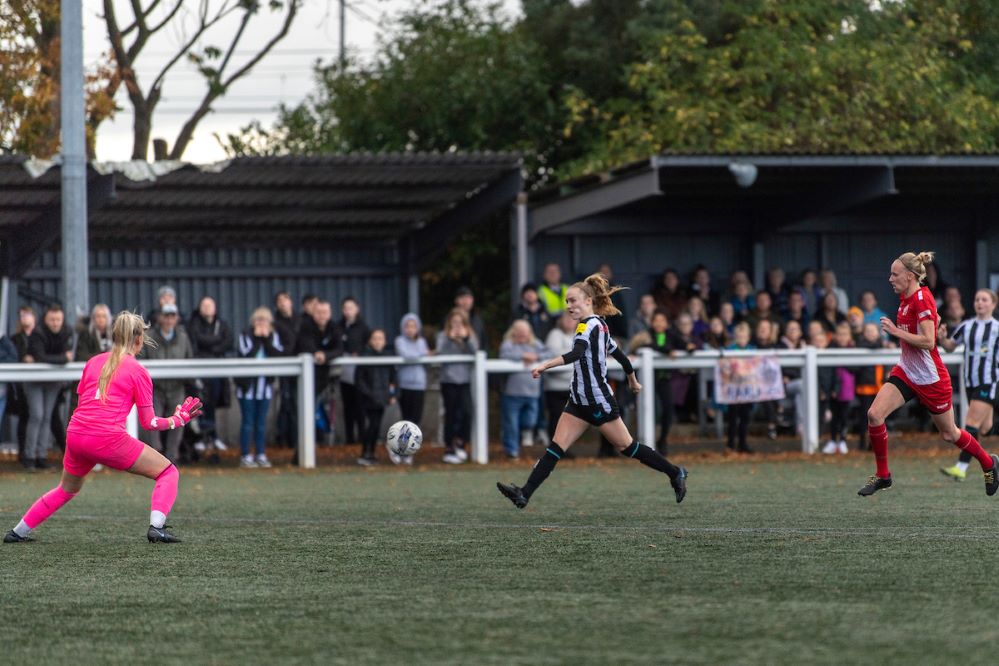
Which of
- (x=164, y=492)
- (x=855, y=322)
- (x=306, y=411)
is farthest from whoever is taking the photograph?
(x=855, y=322)

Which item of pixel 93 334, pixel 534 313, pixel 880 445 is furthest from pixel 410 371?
pixel 880 445

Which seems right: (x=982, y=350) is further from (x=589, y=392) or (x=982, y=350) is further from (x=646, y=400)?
Answer: (x=589, y=392)

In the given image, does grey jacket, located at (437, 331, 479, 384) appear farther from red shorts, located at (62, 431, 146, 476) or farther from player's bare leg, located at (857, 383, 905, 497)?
red shorts, located at (62, 431, 146, 476)

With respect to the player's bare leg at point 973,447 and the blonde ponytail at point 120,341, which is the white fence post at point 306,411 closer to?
the player's bare leg at point 973,447

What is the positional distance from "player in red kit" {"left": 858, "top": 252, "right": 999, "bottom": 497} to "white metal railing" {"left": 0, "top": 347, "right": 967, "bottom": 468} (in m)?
5.77

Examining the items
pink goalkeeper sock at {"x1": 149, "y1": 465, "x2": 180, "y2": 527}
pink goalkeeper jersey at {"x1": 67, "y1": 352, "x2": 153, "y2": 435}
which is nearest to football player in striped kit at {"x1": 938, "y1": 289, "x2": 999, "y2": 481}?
pink goalkeeper sock at {"x1": 149, "y1": 465, "x2": 180, "y2": 527}

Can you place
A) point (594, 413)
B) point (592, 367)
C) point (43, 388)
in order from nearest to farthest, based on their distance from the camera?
point (592, 367)
point (594, 413)
point (43, 388)

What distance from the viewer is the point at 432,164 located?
A: 61.1 feet

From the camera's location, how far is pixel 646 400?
704 inches

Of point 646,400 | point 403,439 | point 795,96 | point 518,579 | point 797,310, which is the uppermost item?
point 795,96

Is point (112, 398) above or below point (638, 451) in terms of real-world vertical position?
above

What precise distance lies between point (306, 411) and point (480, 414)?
1890 mm

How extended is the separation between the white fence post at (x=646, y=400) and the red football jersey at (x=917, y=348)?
Answer: 20.1 ft

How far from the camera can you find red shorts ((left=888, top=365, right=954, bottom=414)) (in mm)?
11781
